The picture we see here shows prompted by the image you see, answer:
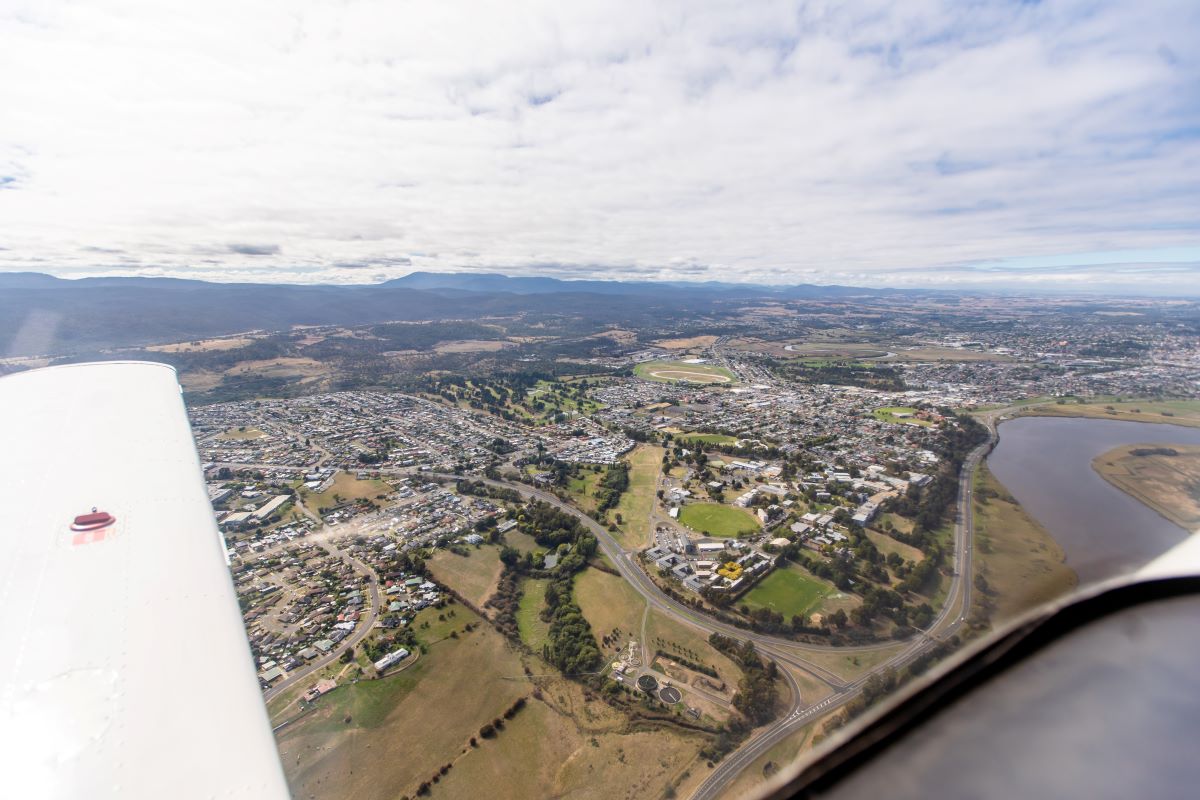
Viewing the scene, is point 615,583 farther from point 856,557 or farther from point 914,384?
point 914,384

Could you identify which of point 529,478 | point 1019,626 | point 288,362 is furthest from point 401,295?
point 1019,626

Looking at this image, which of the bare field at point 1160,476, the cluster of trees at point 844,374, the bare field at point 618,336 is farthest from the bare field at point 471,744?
the bare field at point 618,336

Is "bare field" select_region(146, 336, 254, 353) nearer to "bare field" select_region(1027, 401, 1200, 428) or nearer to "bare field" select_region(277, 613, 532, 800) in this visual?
"bare field" select_region(277, 613, 532, 800)

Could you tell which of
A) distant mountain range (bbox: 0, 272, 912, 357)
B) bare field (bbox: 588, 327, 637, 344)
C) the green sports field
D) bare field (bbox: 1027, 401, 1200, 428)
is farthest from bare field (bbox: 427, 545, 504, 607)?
distant mountain range (bbox: 0, 272, 912, 357)

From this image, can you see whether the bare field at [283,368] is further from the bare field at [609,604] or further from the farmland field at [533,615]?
the bare field at [609,604]

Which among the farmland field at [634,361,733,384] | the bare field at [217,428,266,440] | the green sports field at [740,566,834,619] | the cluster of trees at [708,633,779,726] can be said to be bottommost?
the bare field at [217,428,266,440]

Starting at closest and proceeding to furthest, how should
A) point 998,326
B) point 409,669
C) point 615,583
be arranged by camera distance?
1. point 409,669
2. point 615,583
3. point 998,326
